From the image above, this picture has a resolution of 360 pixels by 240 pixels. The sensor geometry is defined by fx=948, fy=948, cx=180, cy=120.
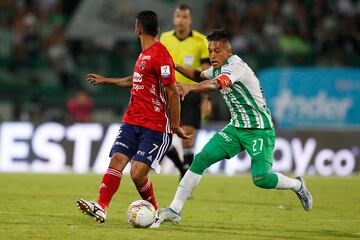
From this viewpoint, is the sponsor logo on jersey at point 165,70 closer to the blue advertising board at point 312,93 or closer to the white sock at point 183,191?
the white sock at point 183,191

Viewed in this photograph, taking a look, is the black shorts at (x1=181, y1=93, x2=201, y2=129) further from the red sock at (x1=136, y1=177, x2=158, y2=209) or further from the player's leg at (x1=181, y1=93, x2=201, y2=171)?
the red sock at (x1=136, y1=177, x2=158, y2=209)

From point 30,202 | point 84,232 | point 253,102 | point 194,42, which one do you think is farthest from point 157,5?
point 84,232

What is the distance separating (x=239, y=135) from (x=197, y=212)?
161cm

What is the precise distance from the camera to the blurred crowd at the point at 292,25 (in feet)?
78.8

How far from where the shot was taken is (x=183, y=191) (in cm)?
1020

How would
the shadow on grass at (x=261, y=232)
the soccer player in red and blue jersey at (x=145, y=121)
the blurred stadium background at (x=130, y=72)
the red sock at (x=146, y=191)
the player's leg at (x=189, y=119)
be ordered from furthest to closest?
the blurred stadium background at (x=130, y=72)
the player's leg at (x=189, y=119)
the red sock at (x=146, y=191)
the soccer player in red and blue jersey at (x=145, y=121)
the shadow on grass at (x=261, y=232)

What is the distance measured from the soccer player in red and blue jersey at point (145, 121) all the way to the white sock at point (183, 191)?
1.34 feet

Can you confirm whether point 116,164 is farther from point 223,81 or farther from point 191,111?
point 191,111

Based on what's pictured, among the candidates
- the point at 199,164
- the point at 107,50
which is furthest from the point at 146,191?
the point at 107,50

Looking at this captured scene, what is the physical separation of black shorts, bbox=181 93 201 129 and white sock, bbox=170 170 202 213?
3.76m

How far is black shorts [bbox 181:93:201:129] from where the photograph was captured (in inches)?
553

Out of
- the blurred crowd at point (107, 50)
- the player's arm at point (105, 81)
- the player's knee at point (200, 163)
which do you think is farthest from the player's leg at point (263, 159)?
the blurred crowd at point (107, 50)

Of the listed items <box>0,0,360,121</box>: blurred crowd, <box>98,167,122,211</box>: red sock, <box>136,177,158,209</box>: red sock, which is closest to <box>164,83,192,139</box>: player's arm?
<box>136,177,158,209</box>: red sock

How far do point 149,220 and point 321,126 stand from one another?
43.3ft
